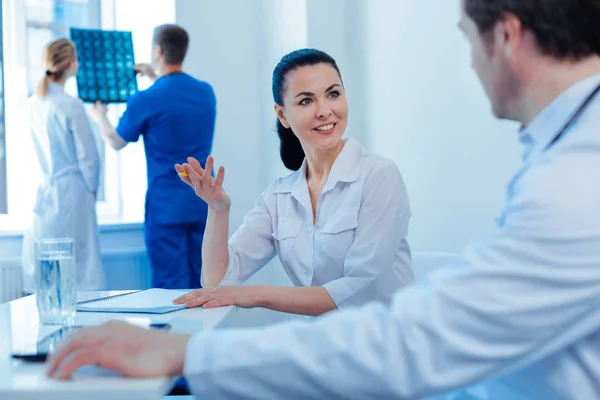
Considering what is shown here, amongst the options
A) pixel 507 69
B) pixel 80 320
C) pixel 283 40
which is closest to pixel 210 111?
pixel 283 40

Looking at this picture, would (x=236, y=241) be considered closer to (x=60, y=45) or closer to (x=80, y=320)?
(x=80, y=320)

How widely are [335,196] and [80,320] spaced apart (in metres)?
0.81

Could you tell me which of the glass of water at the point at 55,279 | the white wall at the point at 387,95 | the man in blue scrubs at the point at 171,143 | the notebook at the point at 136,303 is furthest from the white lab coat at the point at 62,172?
the glass of water at the point at 55,279

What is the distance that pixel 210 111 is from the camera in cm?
347

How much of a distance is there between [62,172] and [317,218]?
6.60ft

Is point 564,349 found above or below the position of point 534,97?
below

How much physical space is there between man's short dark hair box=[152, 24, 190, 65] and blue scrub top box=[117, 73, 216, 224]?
86 mm

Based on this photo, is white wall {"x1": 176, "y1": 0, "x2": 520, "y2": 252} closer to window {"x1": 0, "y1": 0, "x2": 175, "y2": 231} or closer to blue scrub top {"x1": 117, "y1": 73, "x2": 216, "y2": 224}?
window {"x1": 0, "y1": 0, "x2": 175, "y2": 231}

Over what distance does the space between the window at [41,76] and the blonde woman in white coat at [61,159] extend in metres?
0.44

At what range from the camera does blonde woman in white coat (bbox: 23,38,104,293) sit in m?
3.44

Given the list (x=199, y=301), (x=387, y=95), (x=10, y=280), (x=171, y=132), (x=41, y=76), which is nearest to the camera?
(x=199, y=301)

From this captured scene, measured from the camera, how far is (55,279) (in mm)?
1195

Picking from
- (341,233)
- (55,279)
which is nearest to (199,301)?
(55,279)

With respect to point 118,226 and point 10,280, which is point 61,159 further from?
point 10,280
